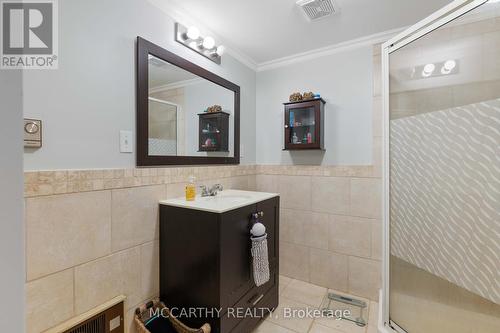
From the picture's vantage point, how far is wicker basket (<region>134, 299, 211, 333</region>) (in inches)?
47.9

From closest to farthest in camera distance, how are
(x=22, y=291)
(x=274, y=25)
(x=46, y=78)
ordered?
(x=22, y=291) → (x=46, y=78) → (x=274, y=25)

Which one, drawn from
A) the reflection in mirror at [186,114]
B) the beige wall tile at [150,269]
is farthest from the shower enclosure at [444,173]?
the beige wall tile at [150,269]

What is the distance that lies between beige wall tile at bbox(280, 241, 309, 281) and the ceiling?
6.02ft

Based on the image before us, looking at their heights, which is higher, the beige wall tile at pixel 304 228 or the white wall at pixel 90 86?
the white wall at pixel 90 86

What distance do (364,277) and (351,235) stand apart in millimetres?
345

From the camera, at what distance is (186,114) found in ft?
5.47

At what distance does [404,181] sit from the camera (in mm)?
1377

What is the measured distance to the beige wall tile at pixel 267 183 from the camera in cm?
237

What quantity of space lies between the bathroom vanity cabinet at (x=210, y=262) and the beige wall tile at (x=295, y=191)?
2.57 ft

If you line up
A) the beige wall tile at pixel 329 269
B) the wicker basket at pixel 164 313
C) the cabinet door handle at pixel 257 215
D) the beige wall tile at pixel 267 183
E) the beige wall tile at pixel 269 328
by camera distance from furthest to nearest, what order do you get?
the beige wall tile at pixel 267 183 < the beige wall tile at pixel 329 269 < the beige wall tile at pixel 269 328 < the cabinet door handle at pixel 257 215 < the wicker basket at pixel 164 313

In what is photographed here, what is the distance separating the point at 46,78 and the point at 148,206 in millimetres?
763

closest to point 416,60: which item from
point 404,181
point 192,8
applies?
point 404,181

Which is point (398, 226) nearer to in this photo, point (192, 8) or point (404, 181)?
point (404, 181)

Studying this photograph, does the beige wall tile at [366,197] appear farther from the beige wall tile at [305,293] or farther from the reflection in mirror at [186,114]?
the reflection in mirror at [186,114]
